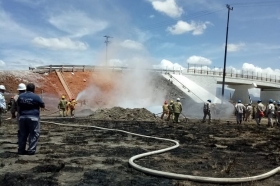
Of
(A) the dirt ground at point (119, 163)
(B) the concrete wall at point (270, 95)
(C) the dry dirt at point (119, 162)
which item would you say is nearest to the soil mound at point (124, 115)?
(C) the dry dirt at point (119, 162)

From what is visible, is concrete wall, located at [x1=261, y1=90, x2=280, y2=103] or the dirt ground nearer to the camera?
the dirt ground

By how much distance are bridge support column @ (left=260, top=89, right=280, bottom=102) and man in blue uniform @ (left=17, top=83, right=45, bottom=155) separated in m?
66.7

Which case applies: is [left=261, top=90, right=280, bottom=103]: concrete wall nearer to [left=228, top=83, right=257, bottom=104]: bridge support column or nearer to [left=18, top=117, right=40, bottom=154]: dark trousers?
[left=228, top=83, right=257, bottom=104]: bridge support column

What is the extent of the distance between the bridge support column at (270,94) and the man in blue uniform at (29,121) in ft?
219

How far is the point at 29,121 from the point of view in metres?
8.10

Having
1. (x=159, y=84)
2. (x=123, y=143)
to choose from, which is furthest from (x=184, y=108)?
(x=123, y=143)

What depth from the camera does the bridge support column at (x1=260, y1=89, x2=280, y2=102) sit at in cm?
6776

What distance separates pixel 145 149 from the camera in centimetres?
979

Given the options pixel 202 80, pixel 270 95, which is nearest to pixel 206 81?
pixel 202 80

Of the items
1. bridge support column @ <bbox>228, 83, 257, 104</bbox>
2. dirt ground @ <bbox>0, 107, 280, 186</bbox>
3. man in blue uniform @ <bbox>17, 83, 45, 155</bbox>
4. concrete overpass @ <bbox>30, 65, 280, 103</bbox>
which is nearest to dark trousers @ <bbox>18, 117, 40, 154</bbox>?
man in blue uniform @ <bbox>17, 83, 45, 155</bbox>

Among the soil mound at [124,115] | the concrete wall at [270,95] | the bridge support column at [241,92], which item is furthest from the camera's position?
the concrete wall at [270,95]

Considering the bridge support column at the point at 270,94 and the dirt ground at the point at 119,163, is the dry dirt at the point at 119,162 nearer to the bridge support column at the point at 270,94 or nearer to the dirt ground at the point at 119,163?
the dirt ground at the point at 119,163

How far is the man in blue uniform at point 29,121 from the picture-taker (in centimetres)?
812

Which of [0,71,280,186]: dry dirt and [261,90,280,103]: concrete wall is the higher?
[261,90,280,103]: concrete wall
